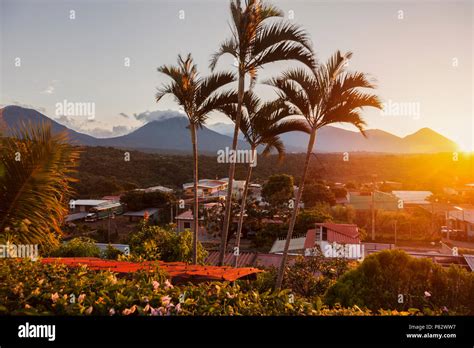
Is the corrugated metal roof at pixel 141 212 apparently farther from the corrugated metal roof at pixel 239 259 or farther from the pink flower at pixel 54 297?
the pink flower at pixel 54 297

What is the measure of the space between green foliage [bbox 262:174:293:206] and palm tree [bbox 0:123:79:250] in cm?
2036

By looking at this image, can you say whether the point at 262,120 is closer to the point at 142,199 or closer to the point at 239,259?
the point at 239,259

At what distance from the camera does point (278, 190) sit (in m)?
23.9

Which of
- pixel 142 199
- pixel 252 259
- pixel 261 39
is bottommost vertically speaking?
pixel 252 259

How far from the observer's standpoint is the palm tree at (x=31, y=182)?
8.20ft

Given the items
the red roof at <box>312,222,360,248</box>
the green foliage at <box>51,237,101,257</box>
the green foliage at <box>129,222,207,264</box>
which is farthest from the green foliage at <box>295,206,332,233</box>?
the green foliage at <box>51,237,101,257</box>

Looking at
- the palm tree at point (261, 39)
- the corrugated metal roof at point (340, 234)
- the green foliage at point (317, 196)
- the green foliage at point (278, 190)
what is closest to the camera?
the palm tree at point (261, 39)

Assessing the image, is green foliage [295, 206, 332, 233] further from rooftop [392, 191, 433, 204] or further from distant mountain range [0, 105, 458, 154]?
distant mountain range [0, 105, 458, 154]

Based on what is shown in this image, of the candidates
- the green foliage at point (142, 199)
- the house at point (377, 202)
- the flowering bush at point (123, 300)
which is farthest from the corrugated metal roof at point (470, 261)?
the green foliage at point (142, 199)

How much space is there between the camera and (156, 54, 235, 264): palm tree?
614 centimetres

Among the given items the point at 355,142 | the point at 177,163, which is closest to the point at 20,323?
the point at 177,163

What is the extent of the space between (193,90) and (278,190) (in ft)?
59.9

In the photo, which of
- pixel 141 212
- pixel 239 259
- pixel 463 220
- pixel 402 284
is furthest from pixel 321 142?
pixel 402 284

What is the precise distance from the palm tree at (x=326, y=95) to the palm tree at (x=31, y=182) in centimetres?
345
